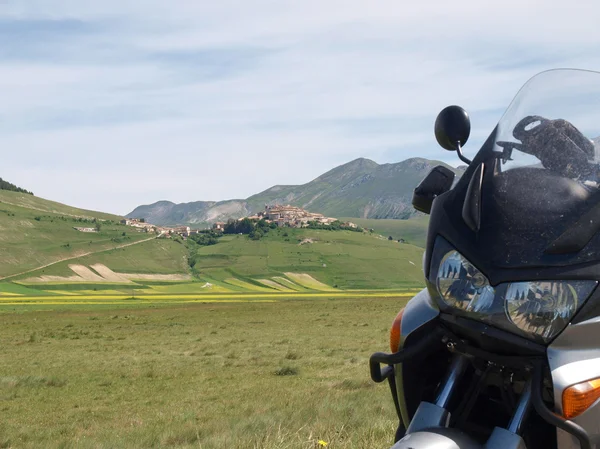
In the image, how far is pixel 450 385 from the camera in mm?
2490

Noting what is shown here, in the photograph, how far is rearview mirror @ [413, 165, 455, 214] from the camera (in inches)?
125

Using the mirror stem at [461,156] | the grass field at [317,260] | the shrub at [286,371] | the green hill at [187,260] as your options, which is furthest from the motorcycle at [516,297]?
the grass field at [317,260]

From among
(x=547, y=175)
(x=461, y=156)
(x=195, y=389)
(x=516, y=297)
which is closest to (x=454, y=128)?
(x=461, y=156)

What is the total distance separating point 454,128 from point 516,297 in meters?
1.19

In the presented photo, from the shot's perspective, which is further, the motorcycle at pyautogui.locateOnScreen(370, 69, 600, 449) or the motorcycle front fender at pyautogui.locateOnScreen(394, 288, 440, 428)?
the motorcycle front fender at pyautogui.locateOnScreen(394, 288, 440, 428)

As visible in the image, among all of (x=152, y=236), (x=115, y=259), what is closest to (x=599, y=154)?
(x=115, y=259)

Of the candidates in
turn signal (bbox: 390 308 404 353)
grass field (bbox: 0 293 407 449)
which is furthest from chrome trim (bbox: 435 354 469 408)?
grass field (bbox: 0 293 407 449)

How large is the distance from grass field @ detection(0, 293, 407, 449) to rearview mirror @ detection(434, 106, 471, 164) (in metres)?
2.27

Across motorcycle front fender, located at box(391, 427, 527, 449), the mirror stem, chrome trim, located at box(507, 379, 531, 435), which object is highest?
the mirror stem

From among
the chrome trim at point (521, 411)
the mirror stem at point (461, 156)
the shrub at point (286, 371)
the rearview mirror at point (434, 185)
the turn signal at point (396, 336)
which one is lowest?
the shrub at point (286, 371)

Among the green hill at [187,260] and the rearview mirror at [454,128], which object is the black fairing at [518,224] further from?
the green hill at [187,260]

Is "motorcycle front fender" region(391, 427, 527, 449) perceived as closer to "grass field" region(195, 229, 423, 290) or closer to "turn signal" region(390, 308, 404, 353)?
"turn signal" region(390, 308, 404, 353)

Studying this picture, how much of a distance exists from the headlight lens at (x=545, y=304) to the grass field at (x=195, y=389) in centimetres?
268

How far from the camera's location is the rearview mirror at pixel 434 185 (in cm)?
317
